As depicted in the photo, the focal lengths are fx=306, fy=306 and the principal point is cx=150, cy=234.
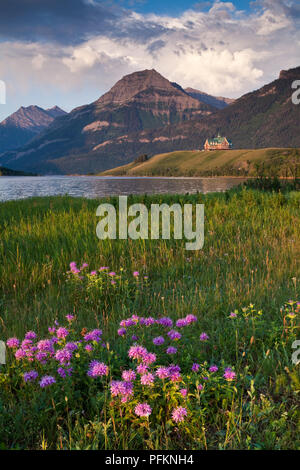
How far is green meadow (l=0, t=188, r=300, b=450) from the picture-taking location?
2.22 m

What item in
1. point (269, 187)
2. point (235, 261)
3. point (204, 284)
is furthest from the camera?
point (269, 187)

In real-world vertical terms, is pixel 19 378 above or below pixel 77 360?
below

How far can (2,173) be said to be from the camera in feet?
559

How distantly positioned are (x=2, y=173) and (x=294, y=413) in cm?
19097

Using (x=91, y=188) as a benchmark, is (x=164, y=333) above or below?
below

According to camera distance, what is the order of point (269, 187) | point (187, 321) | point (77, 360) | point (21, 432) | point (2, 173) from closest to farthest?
point (21, 432)
point (77, 360)
point (187, 321)
point (269, 187)
point (2, 173)

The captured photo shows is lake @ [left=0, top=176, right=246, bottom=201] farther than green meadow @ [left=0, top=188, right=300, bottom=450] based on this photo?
Yes

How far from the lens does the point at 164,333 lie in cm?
360

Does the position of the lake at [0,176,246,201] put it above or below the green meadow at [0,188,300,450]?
above

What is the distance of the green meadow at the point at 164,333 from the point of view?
7.27 feet

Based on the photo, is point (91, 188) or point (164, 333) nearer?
point (164, 333)

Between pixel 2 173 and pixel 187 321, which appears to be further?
pixel 2 173
